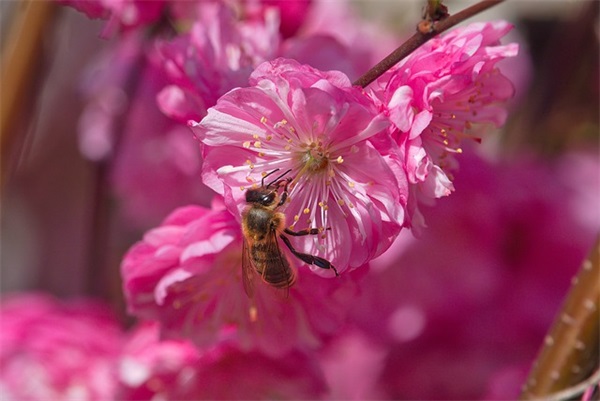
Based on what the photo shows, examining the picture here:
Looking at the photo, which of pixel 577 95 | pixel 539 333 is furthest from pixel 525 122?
pixel 539 333

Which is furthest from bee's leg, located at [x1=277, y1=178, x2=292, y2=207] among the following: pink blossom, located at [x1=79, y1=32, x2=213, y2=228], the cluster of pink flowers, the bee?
pink blossom, located at [x1=79, y1=32, x2=213, y2=228]

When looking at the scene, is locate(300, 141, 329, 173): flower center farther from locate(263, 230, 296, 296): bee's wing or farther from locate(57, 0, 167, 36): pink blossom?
locate(57, 0, 167, 36): pink blossom

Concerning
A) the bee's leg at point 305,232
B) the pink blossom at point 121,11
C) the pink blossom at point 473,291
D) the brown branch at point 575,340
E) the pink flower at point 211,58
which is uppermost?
the pink blossom at point 121,11

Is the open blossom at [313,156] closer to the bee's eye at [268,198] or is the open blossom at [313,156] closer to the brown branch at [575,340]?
the bee's eye at [268,198]

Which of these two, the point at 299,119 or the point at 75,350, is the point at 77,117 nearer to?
the point at 75,350

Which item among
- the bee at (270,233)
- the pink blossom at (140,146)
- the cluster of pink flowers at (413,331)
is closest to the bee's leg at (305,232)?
the bee at (270,233)

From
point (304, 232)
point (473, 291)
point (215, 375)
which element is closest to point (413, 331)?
point (473, 291)
